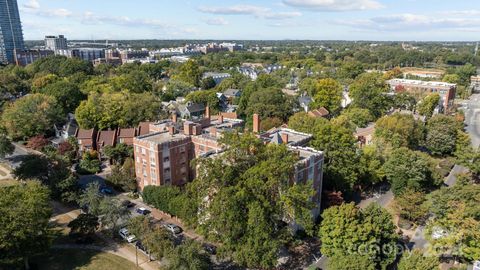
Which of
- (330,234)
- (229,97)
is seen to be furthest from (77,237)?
(229,97)

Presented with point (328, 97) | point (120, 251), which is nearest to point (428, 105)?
point (328, 97)

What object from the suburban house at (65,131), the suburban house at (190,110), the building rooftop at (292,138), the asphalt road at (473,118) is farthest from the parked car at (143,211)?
the asphalt road at (473,118)

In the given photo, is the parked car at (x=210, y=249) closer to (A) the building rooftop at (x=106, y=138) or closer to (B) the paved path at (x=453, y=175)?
(A) the building rooftop at (x=106, y=138)

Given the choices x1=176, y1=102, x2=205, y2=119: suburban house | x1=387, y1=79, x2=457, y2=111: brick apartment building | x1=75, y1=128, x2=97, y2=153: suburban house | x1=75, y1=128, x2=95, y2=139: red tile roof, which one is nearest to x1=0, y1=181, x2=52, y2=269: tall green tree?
x1=75, y1=128, x2=97, y2=153: suburban house

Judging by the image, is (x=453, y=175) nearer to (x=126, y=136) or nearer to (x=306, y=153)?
(x=306, y=153)

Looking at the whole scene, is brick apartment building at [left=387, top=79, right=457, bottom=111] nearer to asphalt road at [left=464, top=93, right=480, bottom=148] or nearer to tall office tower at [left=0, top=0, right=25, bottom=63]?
asphalt road at [left=464, top=93, right=480, bottom=148]

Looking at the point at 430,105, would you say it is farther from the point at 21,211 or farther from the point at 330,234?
the point at 21,211

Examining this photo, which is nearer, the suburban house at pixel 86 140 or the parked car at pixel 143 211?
the parked car at pixel 143 211
